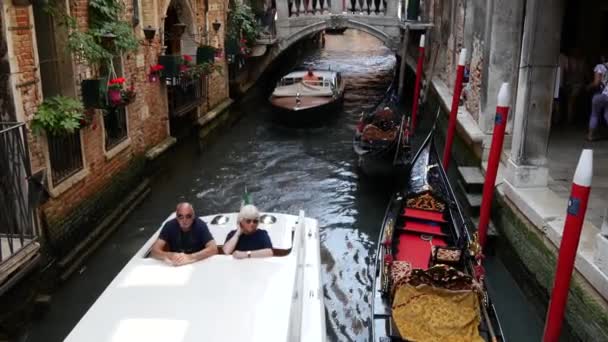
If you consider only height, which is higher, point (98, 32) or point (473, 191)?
point (98, 32)

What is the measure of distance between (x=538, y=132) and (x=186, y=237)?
8.66 ft

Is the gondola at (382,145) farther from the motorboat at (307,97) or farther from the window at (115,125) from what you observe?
the window at (115,125)

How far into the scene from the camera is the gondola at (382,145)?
633 cm

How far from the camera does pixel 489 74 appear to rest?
591 cm

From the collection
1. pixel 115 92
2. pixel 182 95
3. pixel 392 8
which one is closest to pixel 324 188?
pixel 182 95

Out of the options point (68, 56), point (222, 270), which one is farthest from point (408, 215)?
point (68, 56)

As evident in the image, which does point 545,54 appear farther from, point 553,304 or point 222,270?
point 222,270

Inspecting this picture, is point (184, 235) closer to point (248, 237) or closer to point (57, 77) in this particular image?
point (248, 237)

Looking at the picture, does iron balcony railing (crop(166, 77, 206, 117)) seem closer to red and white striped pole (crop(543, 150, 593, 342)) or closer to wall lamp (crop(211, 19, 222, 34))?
wall lamp (crop(211, 19, 222, 34))

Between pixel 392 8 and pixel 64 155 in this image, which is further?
pixel 392 8

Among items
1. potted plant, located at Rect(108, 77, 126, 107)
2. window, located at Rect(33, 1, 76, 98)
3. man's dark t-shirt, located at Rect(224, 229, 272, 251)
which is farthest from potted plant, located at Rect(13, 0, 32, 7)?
man's dark t-shirt, located at Rect(224, 229, 272, 251)

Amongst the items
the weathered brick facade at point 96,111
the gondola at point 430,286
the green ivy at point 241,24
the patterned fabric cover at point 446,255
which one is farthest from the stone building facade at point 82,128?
the green ivy at point 241,24

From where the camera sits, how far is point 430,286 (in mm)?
3191

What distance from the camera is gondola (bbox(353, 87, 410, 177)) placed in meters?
6.33
